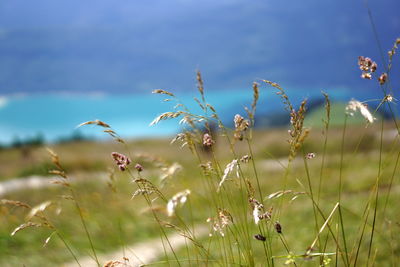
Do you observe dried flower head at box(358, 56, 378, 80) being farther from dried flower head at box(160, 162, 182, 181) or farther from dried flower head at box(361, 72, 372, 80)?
dried flower head at box(160, 162, 182, 181)

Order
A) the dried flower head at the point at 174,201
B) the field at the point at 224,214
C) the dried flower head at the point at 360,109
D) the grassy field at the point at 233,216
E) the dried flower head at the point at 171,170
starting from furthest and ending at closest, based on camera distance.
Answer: the grassy field at the point at 233,216 < the field at the point at 224,214 < the dried flower head at the point at 171,170 < the dried flower head at the point at 360,109 < the dried flower head at the point at 174,201

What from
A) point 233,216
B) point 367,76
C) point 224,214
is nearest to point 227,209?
point 224,214

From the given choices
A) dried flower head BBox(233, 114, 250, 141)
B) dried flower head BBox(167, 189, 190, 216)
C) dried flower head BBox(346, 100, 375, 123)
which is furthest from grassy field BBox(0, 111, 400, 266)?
dried flower head BBox(167, 189, 190, 216)

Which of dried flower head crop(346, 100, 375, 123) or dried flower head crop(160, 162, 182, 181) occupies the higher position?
dried flower head crop(346, 100, 375, 123)

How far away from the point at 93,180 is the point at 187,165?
4503mm

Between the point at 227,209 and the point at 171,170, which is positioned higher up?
the point at 171,170

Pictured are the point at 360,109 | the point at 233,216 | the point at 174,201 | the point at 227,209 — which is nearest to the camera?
the point at 174,201

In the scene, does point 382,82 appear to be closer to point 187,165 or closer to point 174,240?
point 174,240

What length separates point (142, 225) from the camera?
8117mm

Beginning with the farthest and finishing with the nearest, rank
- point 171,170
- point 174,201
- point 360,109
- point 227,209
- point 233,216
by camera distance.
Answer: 1. point 233,216
2. point 227,209
3. point 171,170
4. point 360,109
5. point 174,201

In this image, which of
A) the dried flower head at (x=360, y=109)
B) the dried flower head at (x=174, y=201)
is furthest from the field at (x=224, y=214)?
the dried flower head at (x=360, y=109)

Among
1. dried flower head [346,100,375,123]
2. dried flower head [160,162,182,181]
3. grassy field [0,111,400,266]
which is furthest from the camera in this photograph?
grassy field [0,111,400,266]

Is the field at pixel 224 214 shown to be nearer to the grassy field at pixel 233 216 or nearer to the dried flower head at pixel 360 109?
the grassy field at pixel 233 216

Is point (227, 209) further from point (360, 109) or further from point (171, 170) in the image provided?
point (360, 109)
